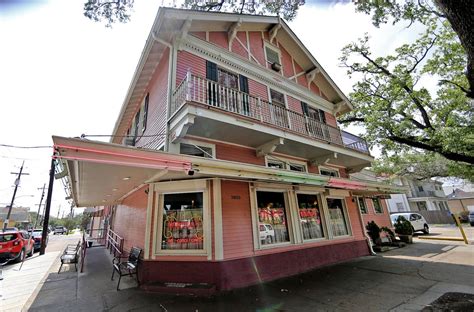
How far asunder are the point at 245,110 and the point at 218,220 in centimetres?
400

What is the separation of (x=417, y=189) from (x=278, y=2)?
39.2 m

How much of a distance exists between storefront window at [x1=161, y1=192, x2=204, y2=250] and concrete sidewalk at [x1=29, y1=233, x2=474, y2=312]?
1.32 metres

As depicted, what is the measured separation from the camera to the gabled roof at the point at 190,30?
7145 millimetres

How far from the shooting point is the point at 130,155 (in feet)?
12.7

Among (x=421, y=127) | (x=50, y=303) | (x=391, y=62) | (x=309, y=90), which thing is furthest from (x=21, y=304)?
(x=391, y=62)

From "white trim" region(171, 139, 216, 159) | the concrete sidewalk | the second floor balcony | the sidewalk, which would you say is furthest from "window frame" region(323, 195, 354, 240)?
the sidewalk

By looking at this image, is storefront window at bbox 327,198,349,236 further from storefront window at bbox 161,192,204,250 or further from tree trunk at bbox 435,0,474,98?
tree trunk at bbox 435,0,474,98

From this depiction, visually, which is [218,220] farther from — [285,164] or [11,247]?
[11,247]

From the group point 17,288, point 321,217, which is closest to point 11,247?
point 17,288

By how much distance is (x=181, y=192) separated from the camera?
649 cm

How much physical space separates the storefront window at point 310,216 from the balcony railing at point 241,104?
2.95 meters

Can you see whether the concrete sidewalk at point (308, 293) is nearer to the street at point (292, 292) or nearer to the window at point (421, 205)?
the street at point (292, 292)

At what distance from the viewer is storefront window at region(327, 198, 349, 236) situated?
9.66 m

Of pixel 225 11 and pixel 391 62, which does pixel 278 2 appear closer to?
pixel 225 11
